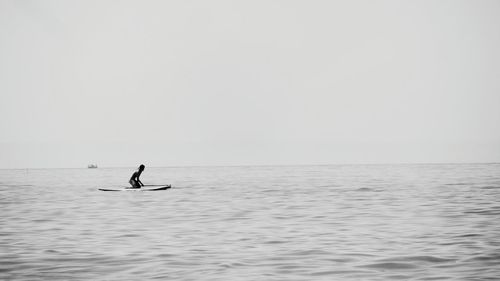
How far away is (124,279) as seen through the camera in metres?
17.4

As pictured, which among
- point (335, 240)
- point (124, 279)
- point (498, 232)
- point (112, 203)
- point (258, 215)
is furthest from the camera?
point (112, 203)

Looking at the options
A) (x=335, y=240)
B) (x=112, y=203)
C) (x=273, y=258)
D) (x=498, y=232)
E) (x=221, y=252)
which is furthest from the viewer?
(x=112, y=203)

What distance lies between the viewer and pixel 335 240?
24.5m

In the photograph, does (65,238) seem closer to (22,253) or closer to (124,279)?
(22,253)

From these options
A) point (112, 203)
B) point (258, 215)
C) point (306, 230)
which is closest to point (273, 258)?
point (306, 230)

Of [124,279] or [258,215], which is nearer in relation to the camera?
[124,279]

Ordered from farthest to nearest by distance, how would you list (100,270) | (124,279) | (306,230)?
(306,230) < (100,270) < (124,279)

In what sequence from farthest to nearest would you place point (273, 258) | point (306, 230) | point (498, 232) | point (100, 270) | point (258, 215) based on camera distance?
point (258, 215)
point (306, 230)
point (498, 232)
point (273, 258)
point (100, 270)

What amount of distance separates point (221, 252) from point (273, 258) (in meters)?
2.15

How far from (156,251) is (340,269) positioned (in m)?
6.54

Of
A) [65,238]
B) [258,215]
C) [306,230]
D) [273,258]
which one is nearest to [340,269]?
Result: [273,258]

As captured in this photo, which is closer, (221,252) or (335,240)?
(221,252)

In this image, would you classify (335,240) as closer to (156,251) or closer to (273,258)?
(273,258)

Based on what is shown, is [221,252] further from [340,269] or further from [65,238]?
[65,238]
